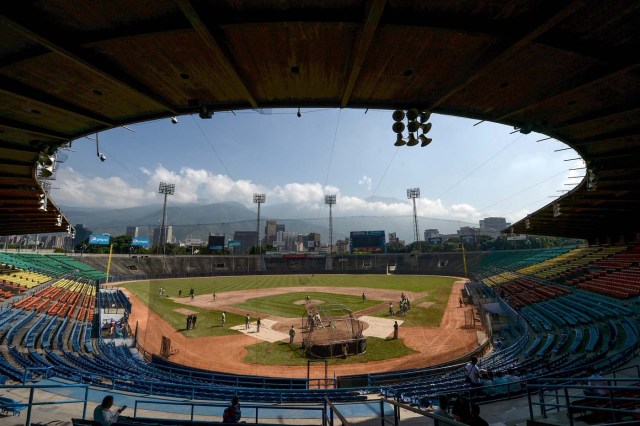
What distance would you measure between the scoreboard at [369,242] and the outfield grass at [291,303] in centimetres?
5172

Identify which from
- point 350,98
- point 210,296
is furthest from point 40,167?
point 210,296

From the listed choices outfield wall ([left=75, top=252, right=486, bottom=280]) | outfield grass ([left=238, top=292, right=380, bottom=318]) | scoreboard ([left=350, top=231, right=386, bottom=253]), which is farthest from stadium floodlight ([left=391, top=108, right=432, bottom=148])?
scoreboard ([left=350, top=231, right=386, bottom=253])

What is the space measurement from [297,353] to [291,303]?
17036 millimetres

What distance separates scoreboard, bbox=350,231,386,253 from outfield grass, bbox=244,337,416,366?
72.3 meters

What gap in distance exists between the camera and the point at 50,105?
680 centimetres

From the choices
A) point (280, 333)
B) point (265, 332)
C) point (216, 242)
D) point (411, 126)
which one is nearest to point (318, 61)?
point (411, 126)

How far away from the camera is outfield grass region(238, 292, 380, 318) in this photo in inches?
1298

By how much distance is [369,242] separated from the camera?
9544 cm

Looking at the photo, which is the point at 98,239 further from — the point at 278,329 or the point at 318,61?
the point at 318,61

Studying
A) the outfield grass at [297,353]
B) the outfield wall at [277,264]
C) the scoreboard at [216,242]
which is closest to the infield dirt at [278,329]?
the outfield grass at [297,353]

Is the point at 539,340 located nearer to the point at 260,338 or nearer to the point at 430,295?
the point at 260,338

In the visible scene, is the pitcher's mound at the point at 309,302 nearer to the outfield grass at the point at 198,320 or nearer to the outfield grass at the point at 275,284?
the outfield grass at the point at 198,320

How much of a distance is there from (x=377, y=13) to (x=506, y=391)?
1190cm

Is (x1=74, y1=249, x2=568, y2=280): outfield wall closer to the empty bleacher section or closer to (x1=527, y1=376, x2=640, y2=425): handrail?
the empty bleacher section
